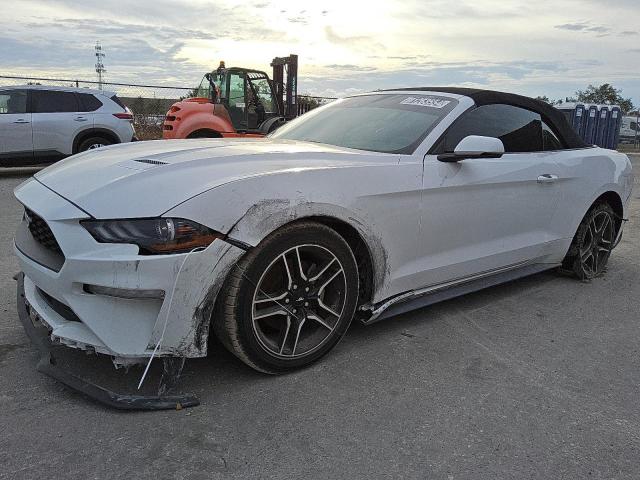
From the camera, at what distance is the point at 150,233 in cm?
244

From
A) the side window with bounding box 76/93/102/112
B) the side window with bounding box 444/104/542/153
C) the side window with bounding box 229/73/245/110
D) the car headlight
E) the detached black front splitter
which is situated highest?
the side window with bounding box 229/73/245/110

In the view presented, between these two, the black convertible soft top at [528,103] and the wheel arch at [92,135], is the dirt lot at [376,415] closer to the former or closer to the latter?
the black convertible soft top at [528,103]

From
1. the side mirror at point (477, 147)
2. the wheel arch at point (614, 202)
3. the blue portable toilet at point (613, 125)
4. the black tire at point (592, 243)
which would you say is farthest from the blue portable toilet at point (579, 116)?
the side mirror at point (477, 147)

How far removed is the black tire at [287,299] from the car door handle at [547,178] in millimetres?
1894

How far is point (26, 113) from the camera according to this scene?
10.7 m

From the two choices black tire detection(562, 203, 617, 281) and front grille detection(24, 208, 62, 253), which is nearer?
front grille detection(24, 208, 62, 253)

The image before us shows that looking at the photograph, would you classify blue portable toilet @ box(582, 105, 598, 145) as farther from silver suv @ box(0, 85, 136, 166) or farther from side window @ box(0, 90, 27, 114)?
side window @ box(0, 90, 27, 114)

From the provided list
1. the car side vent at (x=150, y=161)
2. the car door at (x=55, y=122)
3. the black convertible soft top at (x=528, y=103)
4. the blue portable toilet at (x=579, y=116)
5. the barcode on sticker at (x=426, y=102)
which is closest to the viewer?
the car side vent at (x=150, y=161)

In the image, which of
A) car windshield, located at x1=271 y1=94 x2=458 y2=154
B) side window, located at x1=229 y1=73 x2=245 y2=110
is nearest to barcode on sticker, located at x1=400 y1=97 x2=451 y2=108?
car windshield, located at x1=271 y1=94 x2=458 y2=154

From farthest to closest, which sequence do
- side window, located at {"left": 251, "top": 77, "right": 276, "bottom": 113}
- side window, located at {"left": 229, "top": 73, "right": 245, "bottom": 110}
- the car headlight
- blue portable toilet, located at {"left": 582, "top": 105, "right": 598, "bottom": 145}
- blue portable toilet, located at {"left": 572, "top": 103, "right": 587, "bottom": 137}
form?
blue portable toilet, located at {"left": 582, "top": 105, "right": 598, "bottom": 145} → blue portable toilet, located at {"left": 572, "top": 103, "right": 587, "bottom": 137} → side window, located at {"left": 251, "top": 77, "right": 276, "bottom": 113} → side window, located at {"left": 229, "top": 73, "right": 245, "bottom": 110} → the car headlight

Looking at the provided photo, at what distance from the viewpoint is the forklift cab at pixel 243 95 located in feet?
41.8

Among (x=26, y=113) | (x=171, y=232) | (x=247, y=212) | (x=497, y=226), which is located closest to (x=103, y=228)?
(x=171, y=232)

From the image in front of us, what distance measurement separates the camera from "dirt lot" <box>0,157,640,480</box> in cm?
229

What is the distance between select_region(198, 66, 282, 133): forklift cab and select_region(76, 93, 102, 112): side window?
2.73 meters
